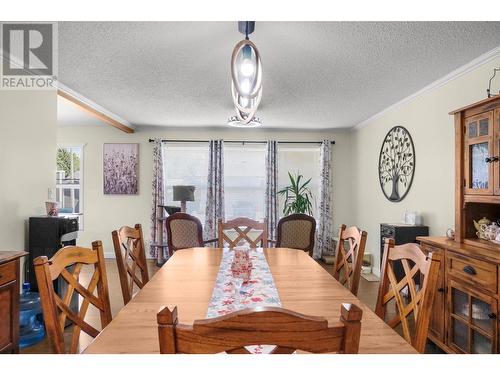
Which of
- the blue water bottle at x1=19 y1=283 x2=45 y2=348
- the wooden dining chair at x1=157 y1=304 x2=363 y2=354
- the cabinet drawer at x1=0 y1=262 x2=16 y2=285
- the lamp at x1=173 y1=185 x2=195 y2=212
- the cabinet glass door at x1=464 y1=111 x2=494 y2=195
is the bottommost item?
the blue water bottle at x1=19 y1=283 x2=45 y2=348

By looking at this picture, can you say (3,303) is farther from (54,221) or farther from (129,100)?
(129,100)

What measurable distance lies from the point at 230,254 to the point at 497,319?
1.74m

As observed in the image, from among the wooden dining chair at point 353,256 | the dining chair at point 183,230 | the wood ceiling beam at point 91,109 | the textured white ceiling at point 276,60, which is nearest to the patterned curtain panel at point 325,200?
the textured white ceiling at point 276,60

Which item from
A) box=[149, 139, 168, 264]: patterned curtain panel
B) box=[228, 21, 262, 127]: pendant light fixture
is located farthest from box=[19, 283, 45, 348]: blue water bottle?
box=[149, 139, 168, 264]: patterned curtain panel

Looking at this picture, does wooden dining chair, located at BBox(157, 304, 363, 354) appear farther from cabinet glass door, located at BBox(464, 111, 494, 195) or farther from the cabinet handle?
cabinet glass door, located at BBox(464, 111, 494, 195)

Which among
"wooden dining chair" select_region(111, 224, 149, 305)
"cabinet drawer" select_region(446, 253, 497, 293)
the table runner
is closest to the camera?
the table runner

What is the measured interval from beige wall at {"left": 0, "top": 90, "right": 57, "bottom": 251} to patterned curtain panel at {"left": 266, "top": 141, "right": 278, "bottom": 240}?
367 cm

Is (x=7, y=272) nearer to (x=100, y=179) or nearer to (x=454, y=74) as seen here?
(x=454, y=74)

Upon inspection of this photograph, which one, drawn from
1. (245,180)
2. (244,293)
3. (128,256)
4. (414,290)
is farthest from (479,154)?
(245,180)

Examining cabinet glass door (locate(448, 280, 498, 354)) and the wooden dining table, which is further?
cabinet glass door (locate(448, 280, 498, 354))

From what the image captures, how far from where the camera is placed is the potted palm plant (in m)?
6.00

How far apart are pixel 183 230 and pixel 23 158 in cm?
190

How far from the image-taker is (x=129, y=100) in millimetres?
4316

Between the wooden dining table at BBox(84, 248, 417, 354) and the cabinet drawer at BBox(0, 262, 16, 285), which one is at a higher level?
the wooden dining table at BBox(84, 248, 417, 354)
